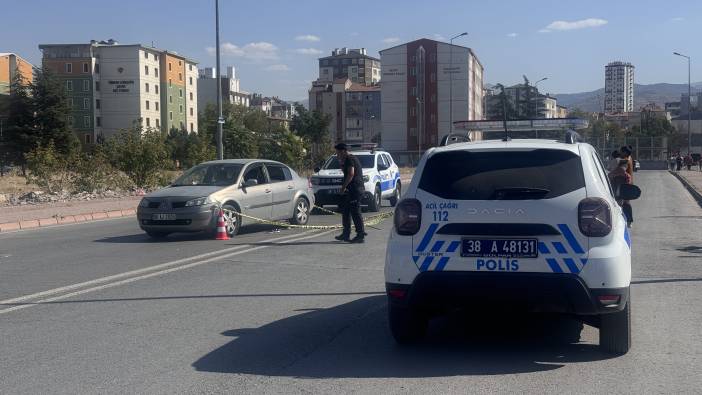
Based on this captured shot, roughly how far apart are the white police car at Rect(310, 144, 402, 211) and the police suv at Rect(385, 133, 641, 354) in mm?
14153

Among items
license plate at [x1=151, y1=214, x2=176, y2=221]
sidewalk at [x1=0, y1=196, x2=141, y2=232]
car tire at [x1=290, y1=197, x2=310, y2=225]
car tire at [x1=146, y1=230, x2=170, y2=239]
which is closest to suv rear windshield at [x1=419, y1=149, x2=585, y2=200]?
license plate at [x1=151, y1=214, x2=176, y2=221]

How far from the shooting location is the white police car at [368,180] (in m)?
21.4

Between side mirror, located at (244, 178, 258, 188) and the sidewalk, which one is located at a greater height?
side mirror, located at (244, 178, 258, 188)

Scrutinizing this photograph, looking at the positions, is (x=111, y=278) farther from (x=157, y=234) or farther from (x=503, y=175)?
(x=503, y=175)

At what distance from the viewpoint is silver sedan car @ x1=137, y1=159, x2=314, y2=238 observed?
47.2 ft

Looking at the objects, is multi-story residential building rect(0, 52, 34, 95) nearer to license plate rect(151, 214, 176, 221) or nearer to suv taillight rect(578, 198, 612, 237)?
license plate rect(151, 214, 176, 221)

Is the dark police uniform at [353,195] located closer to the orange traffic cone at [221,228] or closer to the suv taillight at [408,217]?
the orange traffic cone at [221,228]

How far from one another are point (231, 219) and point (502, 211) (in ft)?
32.6

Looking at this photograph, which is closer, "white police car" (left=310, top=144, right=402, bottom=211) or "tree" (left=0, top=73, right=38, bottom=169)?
"white police car" (left=310, top=144, right=402, bottom=211)

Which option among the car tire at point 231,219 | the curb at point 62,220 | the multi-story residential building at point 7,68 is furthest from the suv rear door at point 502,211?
the multi-story residential building at point 7,68

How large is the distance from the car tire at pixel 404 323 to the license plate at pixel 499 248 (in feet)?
2.52

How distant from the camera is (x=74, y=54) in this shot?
351ft

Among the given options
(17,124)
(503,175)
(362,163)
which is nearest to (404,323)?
(503,175)

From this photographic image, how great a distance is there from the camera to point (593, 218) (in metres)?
5.74
